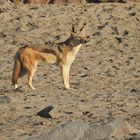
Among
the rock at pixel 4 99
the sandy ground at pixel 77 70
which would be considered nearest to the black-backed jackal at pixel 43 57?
the sandy ground at pixel 77 70

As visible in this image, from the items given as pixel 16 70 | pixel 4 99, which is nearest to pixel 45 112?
pixel 4 99

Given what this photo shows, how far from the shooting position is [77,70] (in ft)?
56.6

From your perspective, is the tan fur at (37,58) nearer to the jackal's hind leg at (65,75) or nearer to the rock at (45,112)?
the jackal's hind leg at (65,75)

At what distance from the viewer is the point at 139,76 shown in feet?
52.5

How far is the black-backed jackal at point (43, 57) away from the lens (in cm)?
1480

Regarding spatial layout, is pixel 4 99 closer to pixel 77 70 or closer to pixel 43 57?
pixel 43 57

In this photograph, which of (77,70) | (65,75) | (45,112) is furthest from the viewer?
(77,70)

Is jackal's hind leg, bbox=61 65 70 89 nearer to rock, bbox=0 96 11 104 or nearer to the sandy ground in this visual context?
the sandy ground

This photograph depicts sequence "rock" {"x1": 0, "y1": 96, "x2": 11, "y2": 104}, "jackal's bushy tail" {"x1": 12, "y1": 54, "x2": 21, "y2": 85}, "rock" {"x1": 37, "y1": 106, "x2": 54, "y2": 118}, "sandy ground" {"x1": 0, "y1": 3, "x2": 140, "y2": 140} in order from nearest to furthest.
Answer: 1. "rock" {"x1": 37, "y1": 106, "x2": 54, "y2": 118}
2. "sandy ground" {"x1": 0, "y1": 3, "x2": 140, "y2": 140}
3. "rock" {"x1": 0, "y1": 96, "x2": 11, "y2": 104}
4. "jackal's bushy tail" {"x1": 12, "y1": 54, "x2": 21, "y2": 85}

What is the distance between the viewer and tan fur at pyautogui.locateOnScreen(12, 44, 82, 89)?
14797 millimetres

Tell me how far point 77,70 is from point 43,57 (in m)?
2.35

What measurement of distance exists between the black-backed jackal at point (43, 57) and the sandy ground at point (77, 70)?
0.34 metres

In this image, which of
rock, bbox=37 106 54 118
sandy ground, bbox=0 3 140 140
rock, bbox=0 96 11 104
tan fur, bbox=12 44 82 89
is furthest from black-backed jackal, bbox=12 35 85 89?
rock, bbox=37 106 54 118

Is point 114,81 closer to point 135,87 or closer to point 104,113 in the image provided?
point 135,87
